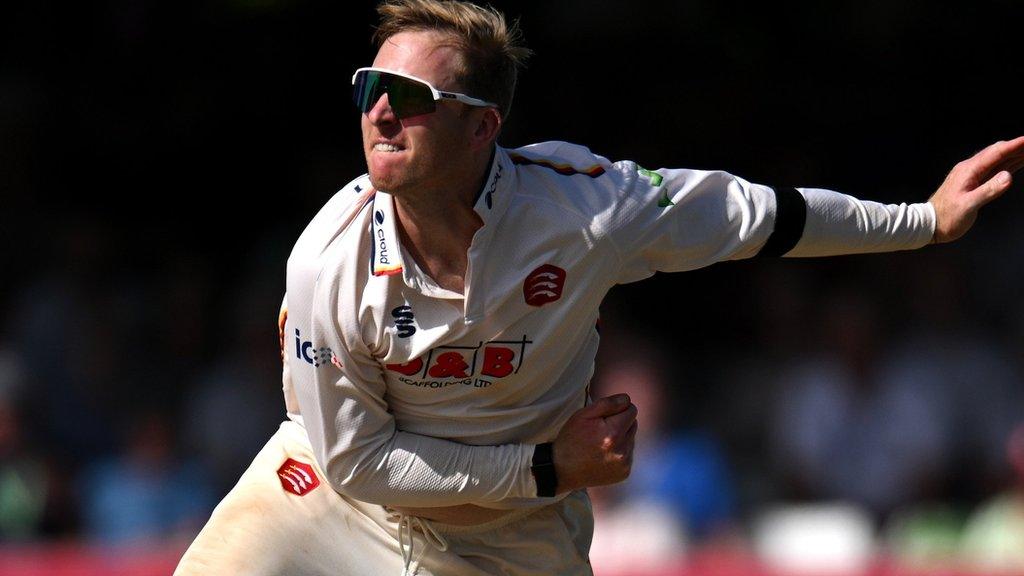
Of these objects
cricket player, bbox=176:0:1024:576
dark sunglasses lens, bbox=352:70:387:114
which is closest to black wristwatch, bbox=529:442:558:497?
cricket player, bbox=176:0:1024:576

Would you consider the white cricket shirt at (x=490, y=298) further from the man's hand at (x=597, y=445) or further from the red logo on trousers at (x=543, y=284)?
the man's hand at (x=597, y=445)

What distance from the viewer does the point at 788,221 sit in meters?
4.27

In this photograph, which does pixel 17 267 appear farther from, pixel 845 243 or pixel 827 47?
pixel 845 243

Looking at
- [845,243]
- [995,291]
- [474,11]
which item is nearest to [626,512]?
[995,291]

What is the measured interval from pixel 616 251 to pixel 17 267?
21.8ft

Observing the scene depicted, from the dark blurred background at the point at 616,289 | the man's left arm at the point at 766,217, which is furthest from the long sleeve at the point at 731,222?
the dark blurred background at the point at 616,289

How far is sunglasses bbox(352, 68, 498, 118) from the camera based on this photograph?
3.92m

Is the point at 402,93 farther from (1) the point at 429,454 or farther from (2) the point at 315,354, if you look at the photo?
(1) the point at 429,454

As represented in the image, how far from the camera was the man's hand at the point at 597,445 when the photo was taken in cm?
413

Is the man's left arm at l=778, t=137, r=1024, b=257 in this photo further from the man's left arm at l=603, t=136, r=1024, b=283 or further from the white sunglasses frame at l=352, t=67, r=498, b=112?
the white sunglasses frame at l=352, t=67, r=498, b=112

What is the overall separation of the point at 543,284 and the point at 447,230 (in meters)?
0.30

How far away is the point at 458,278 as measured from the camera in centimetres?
409

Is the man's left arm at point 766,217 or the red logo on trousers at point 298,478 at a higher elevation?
the man's left arm at point 766,217

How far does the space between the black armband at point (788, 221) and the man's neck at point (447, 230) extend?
0.84 meters
